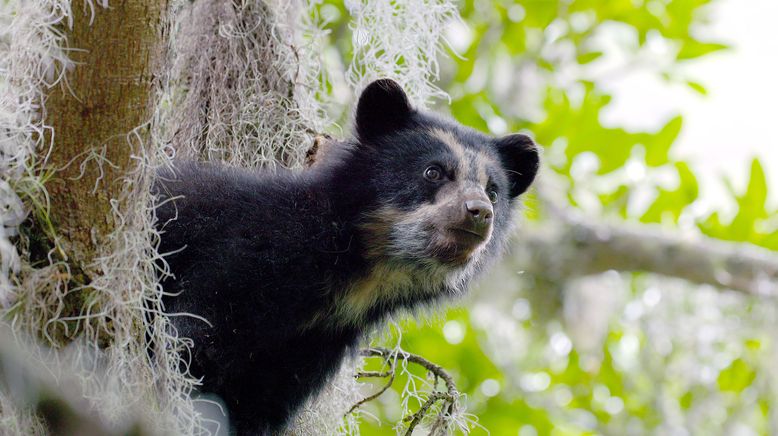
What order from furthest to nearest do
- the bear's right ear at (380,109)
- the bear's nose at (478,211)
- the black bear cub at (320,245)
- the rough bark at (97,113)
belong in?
1. the bear's right ear at (380,109)
2. the bear's nose at (478,211)
3. the black bear cub at (320,245)
4. the rough bark at (97,113)

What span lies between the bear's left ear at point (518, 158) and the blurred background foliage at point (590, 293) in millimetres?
1750

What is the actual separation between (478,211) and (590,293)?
16.5 feet

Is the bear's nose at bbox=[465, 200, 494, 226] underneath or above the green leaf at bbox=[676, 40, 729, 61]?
above

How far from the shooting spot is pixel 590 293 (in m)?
8.41

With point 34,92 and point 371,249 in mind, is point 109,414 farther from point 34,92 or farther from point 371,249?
point 371,249

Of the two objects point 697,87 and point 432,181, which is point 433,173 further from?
point 697,87

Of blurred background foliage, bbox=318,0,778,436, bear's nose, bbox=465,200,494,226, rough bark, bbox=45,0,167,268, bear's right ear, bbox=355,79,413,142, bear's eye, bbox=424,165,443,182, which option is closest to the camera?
rough bark, bbox=45,0,167,268

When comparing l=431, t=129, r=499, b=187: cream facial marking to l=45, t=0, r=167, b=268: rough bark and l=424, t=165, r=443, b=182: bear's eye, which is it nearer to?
l=424, t=165, r=443, b=182: bear's eye

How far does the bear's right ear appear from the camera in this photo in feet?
13.3

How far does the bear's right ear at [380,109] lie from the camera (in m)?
4.05

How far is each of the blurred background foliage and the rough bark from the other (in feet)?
11.3

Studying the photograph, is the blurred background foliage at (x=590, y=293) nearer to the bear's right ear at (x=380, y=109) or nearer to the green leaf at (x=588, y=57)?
the green leaf at (x=588, y=57)

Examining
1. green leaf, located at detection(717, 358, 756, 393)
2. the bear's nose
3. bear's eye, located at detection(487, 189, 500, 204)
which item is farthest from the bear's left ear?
green leaf, located at detection(717, 358, 756, 393)

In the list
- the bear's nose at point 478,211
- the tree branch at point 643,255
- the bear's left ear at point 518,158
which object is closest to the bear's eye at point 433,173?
the bear's nose at point 478,211
